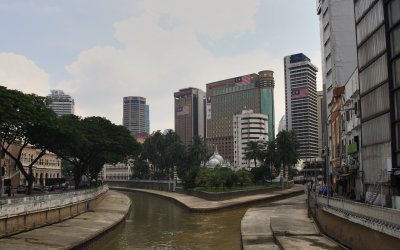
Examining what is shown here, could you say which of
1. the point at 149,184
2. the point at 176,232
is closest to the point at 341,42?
the point at 176,232

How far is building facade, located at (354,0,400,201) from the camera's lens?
33844 millimetres

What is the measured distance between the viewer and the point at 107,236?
42.7 metres

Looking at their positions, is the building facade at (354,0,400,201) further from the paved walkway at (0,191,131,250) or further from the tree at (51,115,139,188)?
the tree at (51,115,139,188)

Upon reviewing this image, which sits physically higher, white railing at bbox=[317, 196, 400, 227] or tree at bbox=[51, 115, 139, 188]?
tree at bbox=[51, 115, 139, 188]

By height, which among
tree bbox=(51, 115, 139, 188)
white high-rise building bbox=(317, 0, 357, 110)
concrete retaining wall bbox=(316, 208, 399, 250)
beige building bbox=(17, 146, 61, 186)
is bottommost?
concrete retaining wall bbox=(316, 208, 399, 250)

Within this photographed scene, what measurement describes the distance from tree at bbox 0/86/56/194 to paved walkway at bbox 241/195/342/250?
27.9 m

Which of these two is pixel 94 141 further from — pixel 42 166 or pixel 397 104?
pixel 397 104

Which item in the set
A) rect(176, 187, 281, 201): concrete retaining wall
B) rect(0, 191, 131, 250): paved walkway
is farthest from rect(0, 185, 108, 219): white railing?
rect(176, 187, 281, 201): concrete retaining wall

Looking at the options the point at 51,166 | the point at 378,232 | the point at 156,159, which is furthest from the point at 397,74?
the point at 156,159

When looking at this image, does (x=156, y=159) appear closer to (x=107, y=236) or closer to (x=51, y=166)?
(x=51, y=166)

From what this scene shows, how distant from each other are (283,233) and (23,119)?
31737 mm

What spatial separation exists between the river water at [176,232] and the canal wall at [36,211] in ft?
19.2

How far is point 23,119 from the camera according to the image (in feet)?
163

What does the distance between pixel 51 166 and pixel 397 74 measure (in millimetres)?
103936
